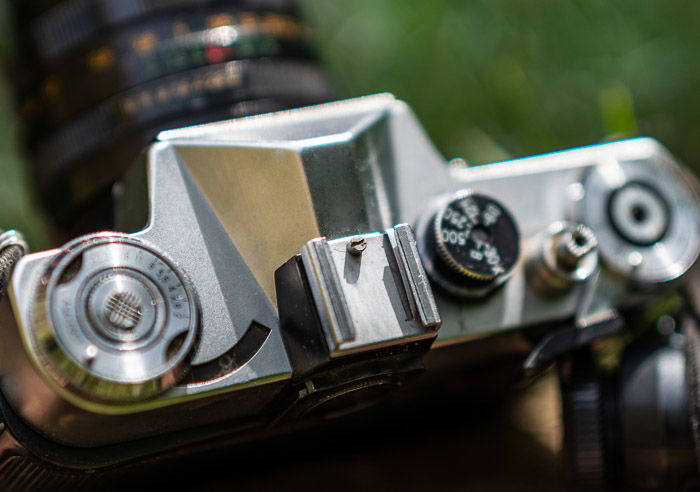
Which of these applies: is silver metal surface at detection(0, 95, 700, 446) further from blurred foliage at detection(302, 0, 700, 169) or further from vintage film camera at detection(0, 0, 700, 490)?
blurred foliage at detection(302, 0, 700, 169)

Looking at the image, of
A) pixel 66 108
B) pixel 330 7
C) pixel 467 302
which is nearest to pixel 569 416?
pixel 467 302

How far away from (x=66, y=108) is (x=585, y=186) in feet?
1.50

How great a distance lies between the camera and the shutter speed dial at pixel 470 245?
1.65ft

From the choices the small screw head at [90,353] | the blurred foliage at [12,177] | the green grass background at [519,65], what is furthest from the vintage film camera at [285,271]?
the green grass background at [519,65]

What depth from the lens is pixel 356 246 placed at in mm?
444

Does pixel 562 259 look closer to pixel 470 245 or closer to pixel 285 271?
pixel 470 245

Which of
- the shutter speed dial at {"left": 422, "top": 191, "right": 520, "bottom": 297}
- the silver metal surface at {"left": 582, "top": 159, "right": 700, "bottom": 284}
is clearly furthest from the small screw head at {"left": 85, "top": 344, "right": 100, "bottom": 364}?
the silver metal surface at {"left": 582, "top": 159, "right": 700, "bottom": 284}

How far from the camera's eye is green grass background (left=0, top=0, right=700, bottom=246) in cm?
96

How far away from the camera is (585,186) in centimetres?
58

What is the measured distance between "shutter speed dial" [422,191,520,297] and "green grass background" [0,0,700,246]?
0.41 meters

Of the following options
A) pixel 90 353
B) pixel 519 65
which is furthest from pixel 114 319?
pixel 519 65

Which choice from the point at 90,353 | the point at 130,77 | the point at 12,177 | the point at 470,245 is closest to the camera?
the point at 90,353

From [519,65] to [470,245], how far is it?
53 centimetres

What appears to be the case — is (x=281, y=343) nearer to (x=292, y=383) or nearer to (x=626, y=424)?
(x=292, y=383)
